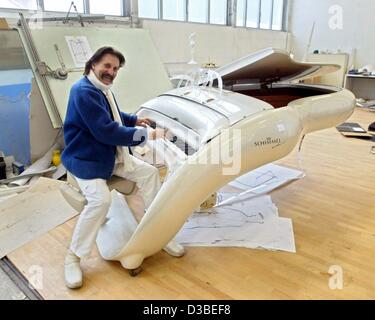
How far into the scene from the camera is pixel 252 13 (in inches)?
279

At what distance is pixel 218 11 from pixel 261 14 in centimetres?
172

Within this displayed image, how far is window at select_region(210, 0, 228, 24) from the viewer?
237 inches

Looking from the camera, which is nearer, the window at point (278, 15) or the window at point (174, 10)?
the window at point (174, 10)

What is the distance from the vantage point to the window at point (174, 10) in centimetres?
511

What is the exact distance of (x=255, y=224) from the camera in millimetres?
2211

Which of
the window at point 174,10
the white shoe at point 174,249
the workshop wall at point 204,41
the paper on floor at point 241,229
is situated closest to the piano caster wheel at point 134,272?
the white shoe at point 174,249

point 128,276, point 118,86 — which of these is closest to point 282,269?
point 128,276

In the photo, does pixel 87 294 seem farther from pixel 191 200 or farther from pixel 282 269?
pixel 282 269

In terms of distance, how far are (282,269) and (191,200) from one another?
25.1 inches

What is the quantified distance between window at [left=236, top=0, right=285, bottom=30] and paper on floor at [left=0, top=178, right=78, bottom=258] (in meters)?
5.43

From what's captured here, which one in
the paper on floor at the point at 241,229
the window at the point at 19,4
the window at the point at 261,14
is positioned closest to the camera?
the paper on floor at the point at 241,229

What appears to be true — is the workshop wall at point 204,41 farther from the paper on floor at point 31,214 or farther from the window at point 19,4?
the paper on floor at point 31,214

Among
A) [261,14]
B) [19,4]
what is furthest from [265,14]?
[19,4]

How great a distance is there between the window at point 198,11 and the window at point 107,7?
1642 millimetres
